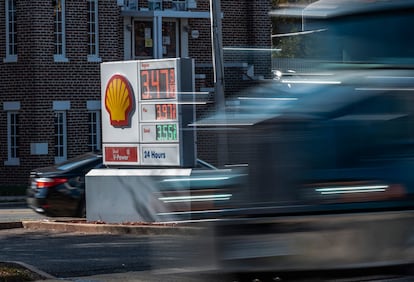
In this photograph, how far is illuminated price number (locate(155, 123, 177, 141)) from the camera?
57.7 ft

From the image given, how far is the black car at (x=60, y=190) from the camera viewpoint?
18.8m

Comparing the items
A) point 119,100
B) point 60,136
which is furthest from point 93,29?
point 119,100

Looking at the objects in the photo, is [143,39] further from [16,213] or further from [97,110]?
[16,213]

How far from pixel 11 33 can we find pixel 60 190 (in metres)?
15.4

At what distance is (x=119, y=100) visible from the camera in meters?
18.6

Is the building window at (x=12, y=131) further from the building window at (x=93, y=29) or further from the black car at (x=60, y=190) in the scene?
the black car at (x=60, y=190)

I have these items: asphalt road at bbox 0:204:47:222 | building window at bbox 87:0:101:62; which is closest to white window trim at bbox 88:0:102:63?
building window at bbox 87:0:101:62

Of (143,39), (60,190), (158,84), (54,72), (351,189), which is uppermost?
(143,39)

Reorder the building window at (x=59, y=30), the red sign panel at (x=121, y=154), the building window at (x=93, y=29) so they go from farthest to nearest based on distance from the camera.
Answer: the building window at (x=93, y=29)
the building window at (x=59, y=30)
the red sign panel at (x=121, y=154)

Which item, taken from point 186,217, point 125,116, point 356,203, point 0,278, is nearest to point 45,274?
point 0,278

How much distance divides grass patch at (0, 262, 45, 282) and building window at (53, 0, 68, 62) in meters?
20.9

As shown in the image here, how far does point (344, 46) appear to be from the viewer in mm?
9297

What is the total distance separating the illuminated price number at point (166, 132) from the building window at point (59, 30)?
1562 cm

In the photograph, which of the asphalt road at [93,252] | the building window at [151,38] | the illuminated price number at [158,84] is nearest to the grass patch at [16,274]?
the asphalt road at [93,252]
